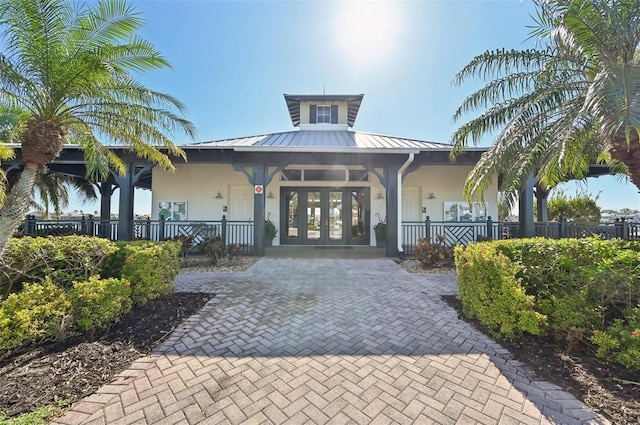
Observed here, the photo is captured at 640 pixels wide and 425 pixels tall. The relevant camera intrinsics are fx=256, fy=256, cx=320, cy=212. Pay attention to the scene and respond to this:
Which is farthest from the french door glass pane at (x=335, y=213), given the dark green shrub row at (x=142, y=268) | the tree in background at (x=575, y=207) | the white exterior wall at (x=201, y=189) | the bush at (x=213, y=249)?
the tree in background at (x=575, y=207)

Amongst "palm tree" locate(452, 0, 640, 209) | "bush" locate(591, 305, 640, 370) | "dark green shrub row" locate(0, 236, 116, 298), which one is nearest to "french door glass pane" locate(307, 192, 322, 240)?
"palm tree" locate(452, 0, 640, 209)

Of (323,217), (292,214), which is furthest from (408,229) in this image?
(292,214)

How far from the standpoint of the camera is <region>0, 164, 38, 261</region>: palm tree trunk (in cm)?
310

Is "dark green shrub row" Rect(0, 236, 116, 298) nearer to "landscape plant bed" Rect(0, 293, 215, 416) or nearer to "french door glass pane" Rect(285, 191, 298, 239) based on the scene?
"landscape plant bed" Rect(0, 293, 215, 416)

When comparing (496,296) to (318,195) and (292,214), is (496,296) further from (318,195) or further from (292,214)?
(292,214)

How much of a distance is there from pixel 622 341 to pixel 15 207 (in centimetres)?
689

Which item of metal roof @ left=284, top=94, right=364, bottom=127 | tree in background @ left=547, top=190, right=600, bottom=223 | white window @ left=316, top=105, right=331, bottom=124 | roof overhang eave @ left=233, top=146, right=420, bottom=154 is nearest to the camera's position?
roof overhang eave @ left=233, top=146, right=420, bottom=154

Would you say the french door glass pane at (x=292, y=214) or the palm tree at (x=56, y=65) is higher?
the palm tree at (x=56, y=65)

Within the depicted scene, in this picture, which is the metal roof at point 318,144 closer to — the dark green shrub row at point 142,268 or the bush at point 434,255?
the bush at point 434,255

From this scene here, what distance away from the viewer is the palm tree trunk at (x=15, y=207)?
3098mm

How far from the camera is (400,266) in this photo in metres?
7.17

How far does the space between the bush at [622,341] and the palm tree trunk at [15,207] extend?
6395 millimetres

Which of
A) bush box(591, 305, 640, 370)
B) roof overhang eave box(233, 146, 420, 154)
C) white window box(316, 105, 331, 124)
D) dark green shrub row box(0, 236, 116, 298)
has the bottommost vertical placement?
bush box(591, 305, 640, 370)

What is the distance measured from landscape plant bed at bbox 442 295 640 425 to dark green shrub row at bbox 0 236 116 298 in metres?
5.31
